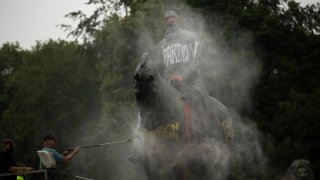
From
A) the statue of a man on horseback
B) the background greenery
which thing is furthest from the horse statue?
the background greenery

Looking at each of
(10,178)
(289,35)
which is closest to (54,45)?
(289,35)

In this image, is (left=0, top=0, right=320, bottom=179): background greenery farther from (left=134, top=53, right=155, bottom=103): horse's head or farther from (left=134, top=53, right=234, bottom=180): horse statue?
(left=134, top=53, right=155, bottom=103): horse's head

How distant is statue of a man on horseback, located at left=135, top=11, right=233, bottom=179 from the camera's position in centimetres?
1226

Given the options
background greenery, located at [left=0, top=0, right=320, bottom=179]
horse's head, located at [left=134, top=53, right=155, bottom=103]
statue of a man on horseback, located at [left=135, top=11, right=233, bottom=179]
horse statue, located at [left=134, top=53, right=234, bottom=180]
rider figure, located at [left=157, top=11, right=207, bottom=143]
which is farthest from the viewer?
background greenery, located at [left=0, top=0, right=320, bottom=179]

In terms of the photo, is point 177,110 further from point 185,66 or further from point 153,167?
point 185,66

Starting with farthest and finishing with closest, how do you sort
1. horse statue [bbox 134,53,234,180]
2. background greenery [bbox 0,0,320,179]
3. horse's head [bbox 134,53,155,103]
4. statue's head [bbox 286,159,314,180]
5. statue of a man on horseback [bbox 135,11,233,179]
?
background greenery [bbox 0,0,320,179], statue's head [bbox 286,159,314,180], statue of a man on horseback [bbox 135,11,233,179], horse statue [bbox 134,53,234,180], horse's head [bbox 134,53,155,103]

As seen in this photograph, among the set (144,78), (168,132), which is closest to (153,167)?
(168,132)

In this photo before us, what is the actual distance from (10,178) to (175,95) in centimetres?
413

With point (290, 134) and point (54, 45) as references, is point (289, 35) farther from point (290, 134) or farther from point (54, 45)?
point (54, 45)

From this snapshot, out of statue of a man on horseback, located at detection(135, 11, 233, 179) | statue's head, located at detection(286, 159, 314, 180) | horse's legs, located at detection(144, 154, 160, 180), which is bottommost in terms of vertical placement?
statue's head, located at detection(286, 159, 314, 180)

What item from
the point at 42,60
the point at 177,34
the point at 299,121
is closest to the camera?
the point at 177,34

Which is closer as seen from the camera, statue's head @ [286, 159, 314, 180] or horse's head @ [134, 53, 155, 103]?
horse's head @ [134, 53, 155, 103]

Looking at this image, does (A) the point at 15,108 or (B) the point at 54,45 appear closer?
(A) the point at 15,108

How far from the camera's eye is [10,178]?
600 inches
